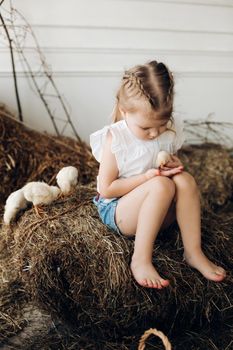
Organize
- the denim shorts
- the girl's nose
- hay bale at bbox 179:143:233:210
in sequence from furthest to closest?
1. hay bale at bbox 179:143:233:210
2. the denim shorts
3. the girl's nose

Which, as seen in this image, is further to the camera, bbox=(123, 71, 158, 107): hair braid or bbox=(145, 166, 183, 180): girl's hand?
bbox=(145, 166, 183, 180): girl's hand

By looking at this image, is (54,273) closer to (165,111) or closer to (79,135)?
(165,111)

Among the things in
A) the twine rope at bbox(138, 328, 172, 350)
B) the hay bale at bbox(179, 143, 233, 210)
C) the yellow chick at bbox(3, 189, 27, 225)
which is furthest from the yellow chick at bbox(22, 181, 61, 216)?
the hay bale at bbox(179, 143, 233, 210)

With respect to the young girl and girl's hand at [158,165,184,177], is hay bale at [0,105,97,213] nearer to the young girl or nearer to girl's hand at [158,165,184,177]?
the young girl

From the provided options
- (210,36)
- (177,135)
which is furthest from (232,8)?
(177,135)

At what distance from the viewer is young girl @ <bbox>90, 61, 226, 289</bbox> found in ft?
5.68

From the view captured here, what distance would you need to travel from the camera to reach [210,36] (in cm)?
327

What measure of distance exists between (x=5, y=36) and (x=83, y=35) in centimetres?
47

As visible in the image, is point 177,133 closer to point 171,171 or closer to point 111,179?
point 171,171

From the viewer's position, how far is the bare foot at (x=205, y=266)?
184 cm

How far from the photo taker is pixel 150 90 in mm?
1709

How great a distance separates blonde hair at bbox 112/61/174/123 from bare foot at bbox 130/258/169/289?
1.79ft

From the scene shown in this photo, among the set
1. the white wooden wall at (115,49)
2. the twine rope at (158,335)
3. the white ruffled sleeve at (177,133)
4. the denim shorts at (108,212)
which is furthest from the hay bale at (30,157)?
the twine rope at (158,335)

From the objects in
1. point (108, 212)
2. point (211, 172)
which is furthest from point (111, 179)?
point (211, 172)
